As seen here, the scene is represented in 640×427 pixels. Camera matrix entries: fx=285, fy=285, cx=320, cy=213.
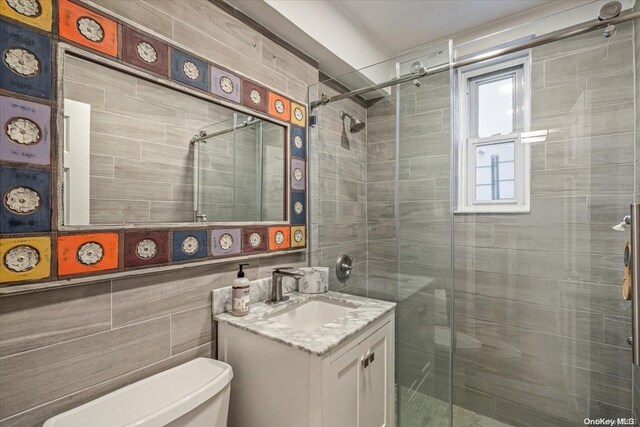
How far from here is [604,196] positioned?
1.47 meters

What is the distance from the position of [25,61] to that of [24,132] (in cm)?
20

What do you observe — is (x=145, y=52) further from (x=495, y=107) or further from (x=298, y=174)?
(x=495, y=107)

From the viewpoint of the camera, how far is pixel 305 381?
97 centimetres

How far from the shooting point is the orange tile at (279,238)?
1.53m

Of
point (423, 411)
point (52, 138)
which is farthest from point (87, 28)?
point (423, 411)

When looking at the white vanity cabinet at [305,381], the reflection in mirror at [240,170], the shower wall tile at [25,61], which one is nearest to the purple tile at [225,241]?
the reflection in mirror at [240,170]

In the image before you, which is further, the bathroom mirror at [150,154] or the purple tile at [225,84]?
the purple tile at [225,84]

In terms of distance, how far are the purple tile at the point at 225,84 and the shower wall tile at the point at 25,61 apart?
0.55 meters

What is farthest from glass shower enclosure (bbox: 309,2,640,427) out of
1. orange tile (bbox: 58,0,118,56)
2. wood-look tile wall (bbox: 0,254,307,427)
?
orange tile (bbox: 58,0,118,56)

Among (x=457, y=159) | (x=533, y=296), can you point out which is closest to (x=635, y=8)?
(x=457, y=159)

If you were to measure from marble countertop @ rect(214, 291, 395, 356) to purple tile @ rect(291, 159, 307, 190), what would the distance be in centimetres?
63

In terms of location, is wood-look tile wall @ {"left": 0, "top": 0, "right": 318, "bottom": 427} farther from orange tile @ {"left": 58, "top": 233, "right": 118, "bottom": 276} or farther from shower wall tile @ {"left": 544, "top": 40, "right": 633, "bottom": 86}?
shower wall tile @ {"left": 544, "top": 40, "right": 633, "bottom": 86}

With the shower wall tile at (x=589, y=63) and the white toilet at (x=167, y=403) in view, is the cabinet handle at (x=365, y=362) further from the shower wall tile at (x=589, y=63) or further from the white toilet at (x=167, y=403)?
the shower wall tile at (x=589, y=63)

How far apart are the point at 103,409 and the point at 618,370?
226cm
